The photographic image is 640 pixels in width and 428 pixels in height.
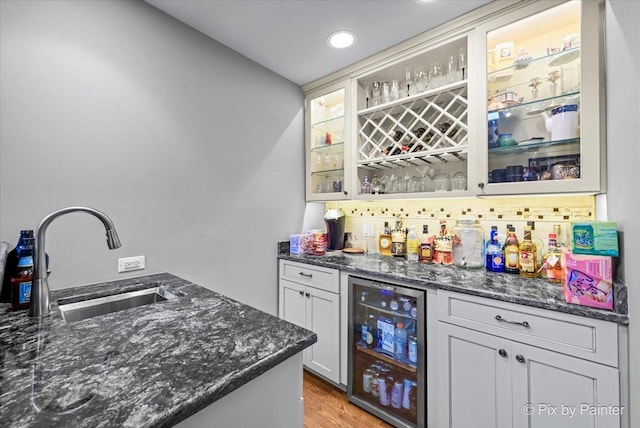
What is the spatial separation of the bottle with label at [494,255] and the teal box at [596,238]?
1.46 feet

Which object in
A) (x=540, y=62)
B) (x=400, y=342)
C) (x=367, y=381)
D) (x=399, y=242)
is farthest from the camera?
(x=399, y=242)

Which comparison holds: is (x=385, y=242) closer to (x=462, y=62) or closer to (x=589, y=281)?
(x=589, y=281)

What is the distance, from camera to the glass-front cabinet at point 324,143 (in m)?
2.38

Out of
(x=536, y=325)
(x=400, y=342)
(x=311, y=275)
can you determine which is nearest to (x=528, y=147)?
(x=536, y=325)

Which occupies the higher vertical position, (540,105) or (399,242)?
(540,105)

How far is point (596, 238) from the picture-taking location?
1103 mm

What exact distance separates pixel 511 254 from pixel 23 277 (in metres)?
2.29

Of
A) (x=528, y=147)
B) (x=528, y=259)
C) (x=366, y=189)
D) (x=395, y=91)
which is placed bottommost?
(x=528, y=259)

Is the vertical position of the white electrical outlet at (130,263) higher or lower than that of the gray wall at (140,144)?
lower

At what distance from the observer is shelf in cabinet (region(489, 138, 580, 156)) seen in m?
1.40

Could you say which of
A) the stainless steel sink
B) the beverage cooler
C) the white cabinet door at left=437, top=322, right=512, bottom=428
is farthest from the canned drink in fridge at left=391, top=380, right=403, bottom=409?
the stainless steel sink

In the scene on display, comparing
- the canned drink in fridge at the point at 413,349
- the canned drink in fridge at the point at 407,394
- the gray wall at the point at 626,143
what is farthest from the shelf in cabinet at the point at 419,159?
the canned drink in fridge at the point at 407,394

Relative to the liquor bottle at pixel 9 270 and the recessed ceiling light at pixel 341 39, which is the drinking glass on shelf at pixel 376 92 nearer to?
the recessed ceiling light at pixel 341 39

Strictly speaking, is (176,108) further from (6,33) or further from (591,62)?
(591,62)
